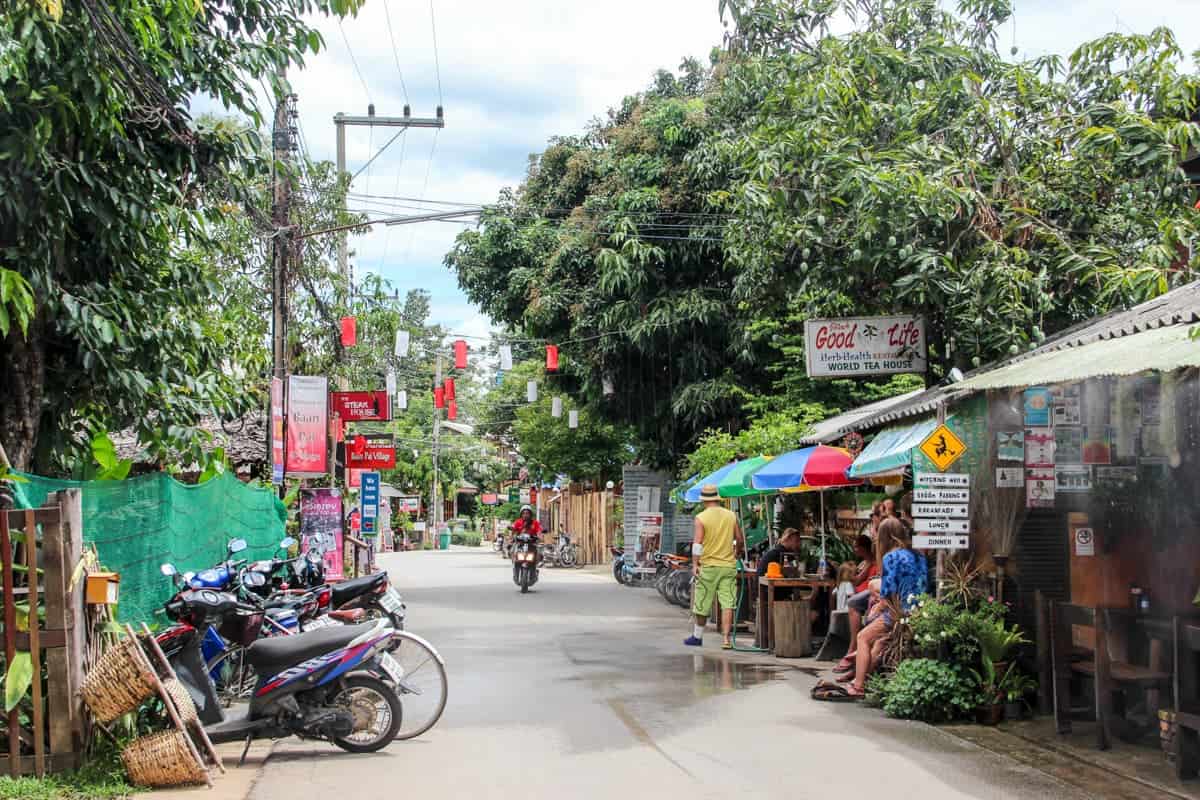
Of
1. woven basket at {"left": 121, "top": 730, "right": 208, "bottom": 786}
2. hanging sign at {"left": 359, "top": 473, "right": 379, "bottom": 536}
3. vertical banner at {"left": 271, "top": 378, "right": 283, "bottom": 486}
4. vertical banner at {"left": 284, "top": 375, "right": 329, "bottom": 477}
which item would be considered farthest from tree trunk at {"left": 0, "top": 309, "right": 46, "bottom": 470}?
hanging sign at {"left": 359, "top": 473, "right": 379, "bottom": 536}

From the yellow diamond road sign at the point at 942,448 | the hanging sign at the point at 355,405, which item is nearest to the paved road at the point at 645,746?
the yellow diamond road sign at the point at 942,448

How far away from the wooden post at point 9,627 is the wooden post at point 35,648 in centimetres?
10

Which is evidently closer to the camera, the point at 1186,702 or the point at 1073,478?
the point at 1186,702

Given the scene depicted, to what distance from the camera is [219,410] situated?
1068 centimetres

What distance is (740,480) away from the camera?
16.1 m

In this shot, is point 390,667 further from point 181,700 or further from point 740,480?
point 740,480

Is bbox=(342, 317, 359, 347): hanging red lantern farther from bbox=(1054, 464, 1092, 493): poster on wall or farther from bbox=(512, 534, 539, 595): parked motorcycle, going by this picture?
bbox=(1054, 464, 1092, 493): poster on wall

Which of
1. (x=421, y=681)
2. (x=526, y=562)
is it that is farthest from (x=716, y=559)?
(x=526, y=562)

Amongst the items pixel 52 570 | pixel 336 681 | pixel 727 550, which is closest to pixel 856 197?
pixel 727 550

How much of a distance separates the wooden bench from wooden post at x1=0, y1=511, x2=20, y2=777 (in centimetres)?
710

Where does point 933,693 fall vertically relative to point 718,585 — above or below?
below

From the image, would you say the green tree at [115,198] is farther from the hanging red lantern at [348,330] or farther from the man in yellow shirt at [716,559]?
the hanging red lantern at [348,330]

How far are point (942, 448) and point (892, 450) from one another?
1070 mm

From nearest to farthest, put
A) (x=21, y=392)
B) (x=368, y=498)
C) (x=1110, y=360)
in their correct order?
1. (x=1110, y=360)
2. (x=21, y=392)
3. (x=368, y=498)
